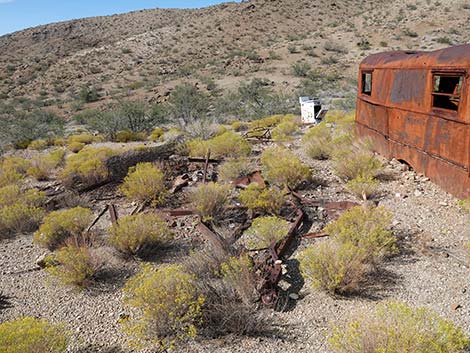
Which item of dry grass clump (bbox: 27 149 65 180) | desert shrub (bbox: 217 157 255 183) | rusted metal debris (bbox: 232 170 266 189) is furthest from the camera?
dry grass clump (bbox: 27 149 65 180)

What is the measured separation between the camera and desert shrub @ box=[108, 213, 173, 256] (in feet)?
17.4

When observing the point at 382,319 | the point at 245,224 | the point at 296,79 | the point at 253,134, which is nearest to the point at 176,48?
the point at 296,79

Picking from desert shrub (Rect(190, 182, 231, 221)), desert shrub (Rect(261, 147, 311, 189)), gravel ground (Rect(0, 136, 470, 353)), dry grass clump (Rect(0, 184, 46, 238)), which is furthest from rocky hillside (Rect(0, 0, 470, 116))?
dry grass clump (Rect(0, 184, 46, 238))

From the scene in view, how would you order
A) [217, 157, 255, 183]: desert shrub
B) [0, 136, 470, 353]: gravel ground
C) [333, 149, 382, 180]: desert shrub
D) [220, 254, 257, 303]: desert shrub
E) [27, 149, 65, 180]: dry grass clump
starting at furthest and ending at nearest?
[27, 149, 65, 180]: dry grass clump, [217, 157, 255, 183]: desert shrub, [333, 149, 382, 180]: desert shrub, [220, 254, 257, 303]: desert shrub, [0, 136, 470, 353]: gravel ground

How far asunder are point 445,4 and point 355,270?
44.8 m

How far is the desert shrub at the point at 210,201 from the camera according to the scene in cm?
639

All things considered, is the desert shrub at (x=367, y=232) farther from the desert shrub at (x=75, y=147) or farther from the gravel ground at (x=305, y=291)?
the desert shrub at (x=75, y=147)

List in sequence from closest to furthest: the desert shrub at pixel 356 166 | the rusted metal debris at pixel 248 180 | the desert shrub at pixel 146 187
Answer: the desert shrub at pixel 146 187
the desert shrub at pixel 356 166
the rusted metal debris at pixel 248 180

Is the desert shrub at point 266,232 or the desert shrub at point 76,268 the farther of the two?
the desert shrub at point 266,232

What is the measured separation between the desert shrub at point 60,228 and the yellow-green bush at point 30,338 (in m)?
2.39

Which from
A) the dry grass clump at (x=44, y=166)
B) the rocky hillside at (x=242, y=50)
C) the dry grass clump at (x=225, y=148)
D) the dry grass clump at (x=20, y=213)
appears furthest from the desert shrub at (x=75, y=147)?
the rocky hillside at (x=242, y=50)

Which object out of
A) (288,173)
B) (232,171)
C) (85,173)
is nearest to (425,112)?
(288,173)

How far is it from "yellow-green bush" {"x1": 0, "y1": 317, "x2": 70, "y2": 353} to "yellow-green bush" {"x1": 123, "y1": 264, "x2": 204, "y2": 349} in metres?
0.62

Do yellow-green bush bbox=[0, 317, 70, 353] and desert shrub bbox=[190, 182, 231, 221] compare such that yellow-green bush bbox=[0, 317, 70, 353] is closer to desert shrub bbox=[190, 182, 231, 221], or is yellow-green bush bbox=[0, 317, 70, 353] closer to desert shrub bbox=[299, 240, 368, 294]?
desert shrub bbox=[299, 240, 368, 294]
